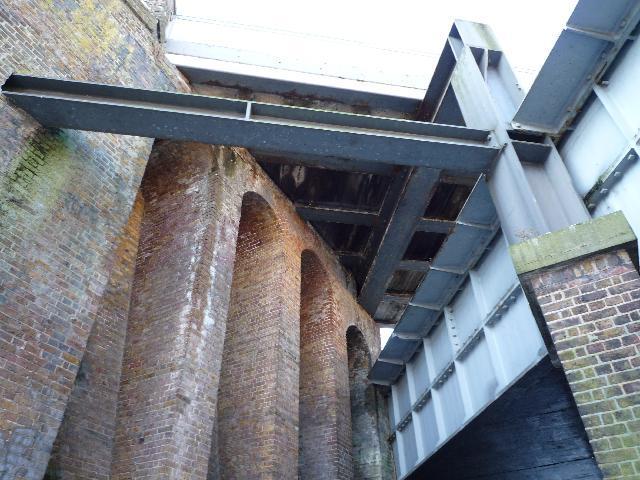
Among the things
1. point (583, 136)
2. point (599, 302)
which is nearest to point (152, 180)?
point (583, 136)

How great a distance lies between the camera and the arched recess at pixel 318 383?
29.4ft

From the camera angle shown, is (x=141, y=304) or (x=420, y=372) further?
(x=420, y=372)

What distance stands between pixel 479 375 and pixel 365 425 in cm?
526

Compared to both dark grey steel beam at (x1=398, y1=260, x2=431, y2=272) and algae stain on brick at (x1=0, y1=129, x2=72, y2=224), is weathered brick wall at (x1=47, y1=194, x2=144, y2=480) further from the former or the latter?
dark grey steel beam at (x1=398, y1=260, x2=431, y2=272)

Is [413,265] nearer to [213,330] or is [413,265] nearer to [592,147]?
[213,330]

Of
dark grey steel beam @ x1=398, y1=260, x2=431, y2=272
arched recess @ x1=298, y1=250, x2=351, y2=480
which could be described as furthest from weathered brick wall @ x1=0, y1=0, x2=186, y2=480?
dark grey steel beam @ x1=398, y1=260, x2=431, y2=272

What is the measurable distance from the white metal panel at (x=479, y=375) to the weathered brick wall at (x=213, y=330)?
2.90 m

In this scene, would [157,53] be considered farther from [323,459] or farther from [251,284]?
[323,459]

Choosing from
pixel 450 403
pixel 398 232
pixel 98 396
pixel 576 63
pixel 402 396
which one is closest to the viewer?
pixel 576 63

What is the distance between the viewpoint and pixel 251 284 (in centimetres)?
920

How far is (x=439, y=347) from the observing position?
7309 millimetres

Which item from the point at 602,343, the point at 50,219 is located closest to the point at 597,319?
the point at 602,343

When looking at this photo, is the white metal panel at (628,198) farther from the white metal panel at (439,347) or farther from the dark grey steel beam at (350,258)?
the dark grey steel beam at (350,258)

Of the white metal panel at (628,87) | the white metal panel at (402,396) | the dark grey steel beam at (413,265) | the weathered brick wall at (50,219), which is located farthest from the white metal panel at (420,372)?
the weathered brick wall at (50,219)
